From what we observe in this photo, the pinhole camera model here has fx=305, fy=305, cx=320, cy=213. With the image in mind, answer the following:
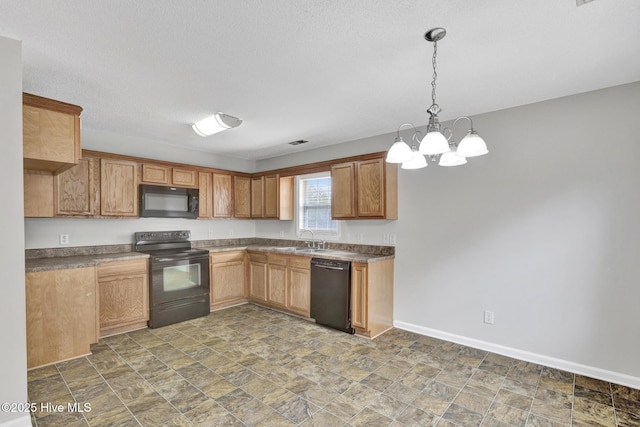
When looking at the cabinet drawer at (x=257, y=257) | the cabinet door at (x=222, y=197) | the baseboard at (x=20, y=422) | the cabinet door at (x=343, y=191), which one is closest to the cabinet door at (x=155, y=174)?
the cabinet door at (x=222, y=197)

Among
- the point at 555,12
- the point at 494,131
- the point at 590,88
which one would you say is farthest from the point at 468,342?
the point at 555,12

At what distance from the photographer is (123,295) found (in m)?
3.66

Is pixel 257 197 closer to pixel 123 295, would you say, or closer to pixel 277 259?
pixel 277 259

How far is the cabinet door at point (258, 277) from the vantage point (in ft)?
15.6

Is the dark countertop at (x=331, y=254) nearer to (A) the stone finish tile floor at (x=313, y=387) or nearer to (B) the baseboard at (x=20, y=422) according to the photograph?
(A) the stone finish tile floor at (x=313, y=387)

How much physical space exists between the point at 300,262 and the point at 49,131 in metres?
2.95

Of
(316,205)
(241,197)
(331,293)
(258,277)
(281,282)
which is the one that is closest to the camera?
(331,293)

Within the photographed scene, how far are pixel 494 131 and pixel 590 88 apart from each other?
31.1 inches

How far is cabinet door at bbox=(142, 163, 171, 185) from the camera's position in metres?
4.16

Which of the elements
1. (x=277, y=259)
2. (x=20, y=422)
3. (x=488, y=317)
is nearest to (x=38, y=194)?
(x=20, y=422)

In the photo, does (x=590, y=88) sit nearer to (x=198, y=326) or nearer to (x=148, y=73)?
(x=148, y=73)

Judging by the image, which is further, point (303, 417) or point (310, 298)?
point (310, 298)

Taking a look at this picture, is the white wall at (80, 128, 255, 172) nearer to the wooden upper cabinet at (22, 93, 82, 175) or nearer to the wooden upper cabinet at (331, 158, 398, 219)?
the wooden upper cabinet at (22, 93, 82, 175)

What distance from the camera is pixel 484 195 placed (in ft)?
10.7
